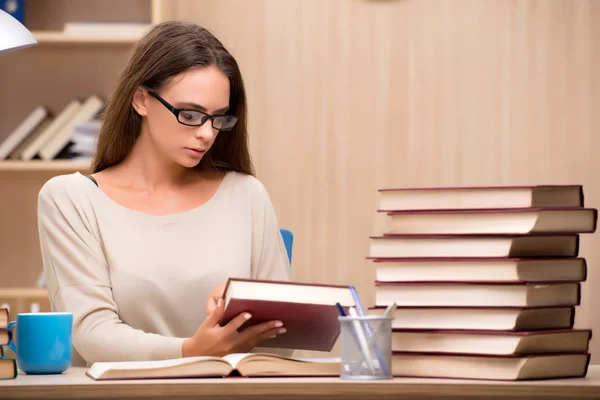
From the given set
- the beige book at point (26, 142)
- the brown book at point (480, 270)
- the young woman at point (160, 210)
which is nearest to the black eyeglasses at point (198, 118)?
the young woman at point (160, 210)

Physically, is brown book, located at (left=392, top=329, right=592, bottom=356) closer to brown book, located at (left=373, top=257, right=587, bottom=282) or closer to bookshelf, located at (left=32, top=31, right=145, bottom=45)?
brown book, located at (left=373, top=257, right=587, bottom=282)

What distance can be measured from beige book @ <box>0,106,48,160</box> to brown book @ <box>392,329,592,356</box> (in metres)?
2.30

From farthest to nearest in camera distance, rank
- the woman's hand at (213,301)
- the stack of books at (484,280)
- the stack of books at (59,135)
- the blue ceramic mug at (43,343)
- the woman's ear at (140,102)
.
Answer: the stack of books at (59,135) < the woman's ear at (140,102) < the woman's hand at (213,301) < the blue ceramic mug at (43,343) < the stack of books at (484,280)

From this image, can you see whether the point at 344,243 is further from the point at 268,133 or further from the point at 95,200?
the point at 95,200

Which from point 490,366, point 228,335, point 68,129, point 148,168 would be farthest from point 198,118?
point 68,129

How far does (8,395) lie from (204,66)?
1.04 m

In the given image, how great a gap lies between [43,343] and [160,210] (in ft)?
2.56

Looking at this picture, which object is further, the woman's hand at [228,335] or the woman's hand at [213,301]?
the woman's hand at [213,301]

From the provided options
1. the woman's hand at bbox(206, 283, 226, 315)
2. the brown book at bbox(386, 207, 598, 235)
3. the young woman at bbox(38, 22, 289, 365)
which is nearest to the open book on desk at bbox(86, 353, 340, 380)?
the brown book at bbox(386, 207, 598, 235)

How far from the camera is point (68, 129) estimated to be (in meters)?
3.27

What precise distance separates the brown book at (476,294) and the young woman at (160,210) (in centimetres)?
57

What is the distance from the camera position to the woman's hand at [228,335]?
143 centimetres

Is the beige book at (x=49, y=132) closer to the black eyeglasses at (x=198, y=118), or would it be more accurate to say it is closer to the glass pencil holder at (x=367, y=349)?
the black eyeglasses at (x=198, y=118)

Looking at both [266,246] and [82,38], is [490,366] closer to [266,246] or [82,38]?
[266,246]
